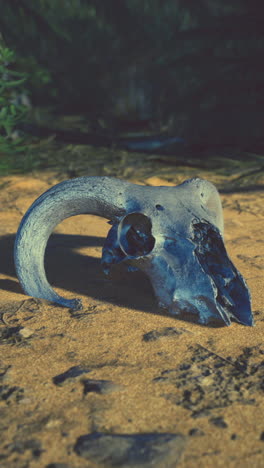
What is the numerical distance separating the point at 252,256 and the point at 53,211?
1.42 m

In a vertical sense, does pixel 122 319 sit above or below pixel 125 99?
below

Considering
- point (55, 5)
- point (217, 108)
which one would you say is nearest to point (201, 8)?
point (217, 108)

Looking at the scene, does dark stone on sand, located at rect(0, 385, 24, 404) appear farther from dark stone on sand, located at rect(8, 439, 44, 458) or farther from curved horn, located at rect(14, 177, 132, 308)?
curved horn, located at rect(14, 177, 132, 308)

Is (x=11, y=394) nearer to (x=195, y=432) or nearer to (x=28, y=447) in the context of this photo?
(x=28, y=447)

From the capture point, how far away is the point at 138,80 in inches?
285

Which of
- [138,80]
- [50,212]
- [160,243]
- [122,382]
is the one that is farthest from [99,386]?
[138,80]

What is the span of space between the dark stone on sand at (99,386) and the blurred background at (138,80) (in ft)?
13.4

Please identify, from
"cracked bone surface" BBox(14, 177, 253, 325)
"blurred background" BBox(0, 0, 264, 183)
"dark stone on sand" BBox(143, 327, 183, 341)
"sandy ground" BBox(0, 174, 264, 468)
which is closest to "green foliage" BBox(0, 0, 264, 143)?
"blurred background" BBox(0, 0, 264, 183)

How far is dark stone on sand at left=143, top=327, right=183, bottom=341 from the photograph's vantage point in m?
2.55

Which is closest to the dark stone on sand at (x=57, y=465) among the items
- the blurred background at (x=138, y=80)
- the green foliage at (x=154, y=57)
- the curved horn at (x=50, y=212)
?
the curved horn at (x=50, y=212)

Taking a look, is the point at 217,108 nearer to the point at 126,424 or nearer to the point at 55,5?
the point at 55,5

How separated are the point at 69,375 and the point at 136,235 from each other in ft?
3.27

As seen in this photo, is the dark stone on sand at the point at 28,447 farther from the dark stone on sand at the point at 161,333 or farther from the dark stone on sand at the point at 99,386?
the dark stone on sand at the point at 161,333

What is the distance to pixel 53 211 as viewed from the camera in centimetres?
308
